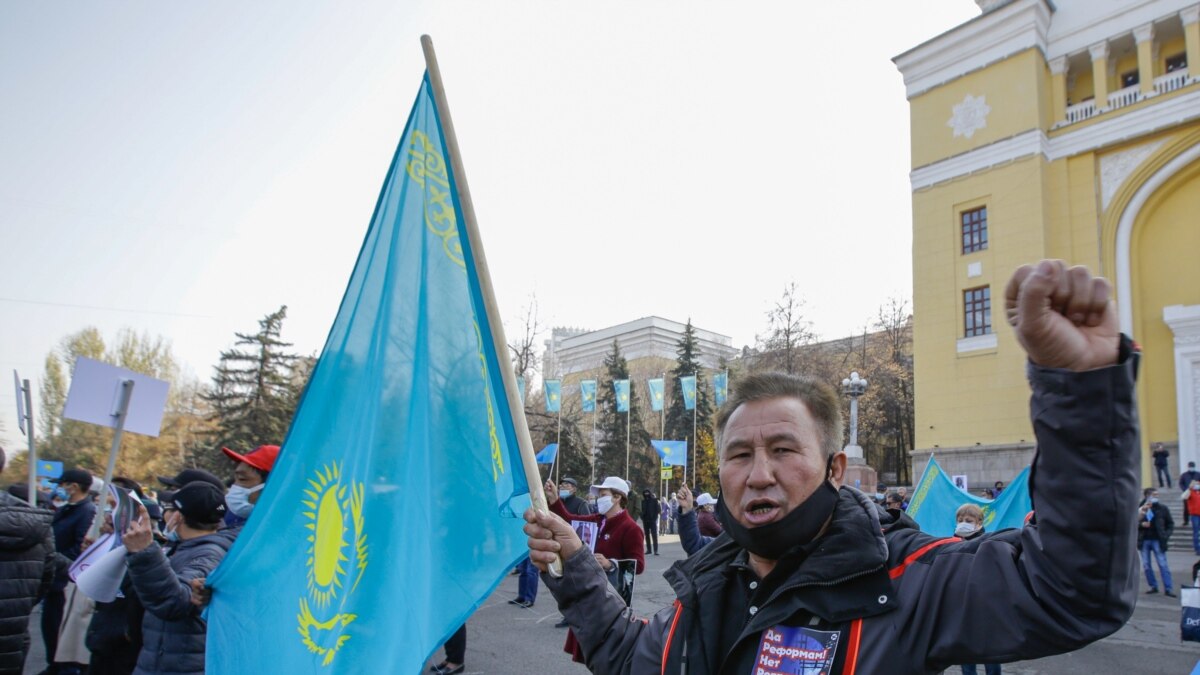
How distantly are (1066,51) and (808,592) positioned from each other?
33.6 meters

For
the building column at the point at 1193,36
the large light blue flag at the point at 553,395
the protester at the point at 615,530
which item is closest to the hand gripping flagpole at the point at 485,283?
the protester at the point at 615,530

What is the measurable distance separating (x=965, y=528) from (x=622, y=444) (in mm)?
39243

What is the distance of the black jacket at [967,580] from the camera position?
1313 millimetres

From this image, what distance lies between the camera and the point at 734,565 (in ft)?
6.44

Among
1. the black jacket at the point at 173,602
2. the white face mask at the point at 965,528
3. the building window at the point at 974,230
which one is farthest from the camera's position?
the building window at the point at 974,230

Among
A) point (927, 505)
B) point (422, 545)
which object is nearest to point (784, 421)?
point (422, 545)

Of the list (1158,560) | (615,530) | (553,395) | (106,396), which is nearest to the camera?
(106,396)

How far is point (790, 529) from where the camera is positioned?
6.03 feet

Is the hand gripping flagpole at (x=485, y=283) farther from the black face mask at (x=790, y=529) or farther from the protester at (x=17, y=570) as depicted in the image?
the protester at (x=17, y=570)

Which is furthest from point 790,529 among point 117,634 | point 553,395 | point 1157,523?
point 553,395

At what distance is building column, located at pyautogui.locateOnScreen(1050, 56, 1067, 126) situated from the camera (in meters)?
28.7

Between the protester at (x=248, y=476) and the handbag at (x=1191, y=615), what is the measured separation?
7082 millimetres

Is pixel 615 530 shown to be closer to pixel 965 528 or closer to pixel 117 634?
pixel 965 528

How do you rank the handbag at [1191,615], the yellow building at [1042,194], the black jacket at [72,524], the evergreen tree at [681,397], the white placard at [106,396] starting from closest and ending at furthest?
the white placard at [106,396] → the handbag at [1191,615] → the black jacket at [72,524] → the yellow building at [1042,194] → the evergreen tree at [681,397]
